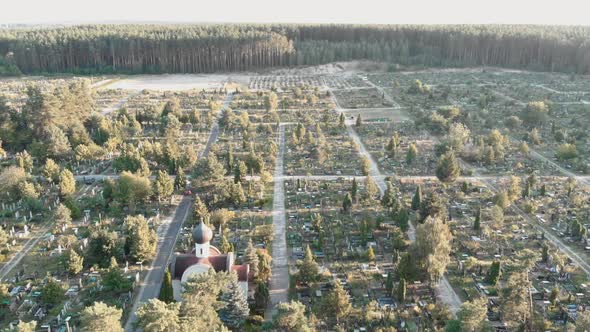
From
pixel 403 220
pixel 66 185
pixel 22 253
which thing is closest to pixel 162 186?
pixel 66 185

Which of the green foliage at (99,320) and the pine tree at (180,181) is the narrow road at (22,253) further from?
Answer: the green foliage at (99,320)

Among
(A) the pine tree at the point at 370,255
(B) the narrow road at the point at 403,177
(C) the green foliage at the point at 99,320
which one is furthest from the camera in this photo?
(B) the narrow road at the point at 403,177

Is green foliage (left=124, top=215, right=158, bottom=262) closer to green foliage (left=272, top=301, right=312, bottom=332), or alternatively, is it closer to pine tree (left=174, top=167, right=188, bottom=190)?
pine tree (left=174, top=167, right=188, bottom=190)

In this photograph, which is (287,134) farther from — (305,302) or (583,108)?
(583,108)

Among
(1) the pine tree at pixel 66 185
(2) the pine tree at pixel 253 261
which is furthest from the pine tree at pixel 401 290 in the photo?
(1) the pine tree at pixel 66 185

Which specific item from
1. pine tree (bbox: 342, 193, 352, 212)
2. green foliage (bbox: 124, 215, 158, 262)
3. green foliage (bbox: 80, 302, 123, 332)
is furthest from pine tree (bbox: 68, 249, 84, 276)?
pine tree (bbox: 342, 193, 352, 212)

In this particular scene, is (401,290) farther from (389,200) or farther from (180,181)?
(180,181)
